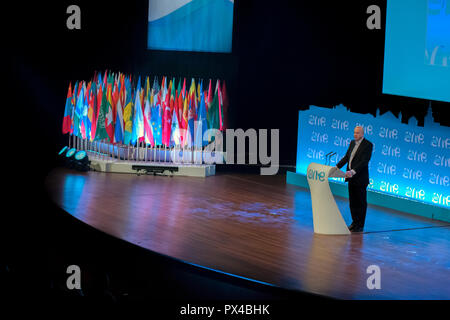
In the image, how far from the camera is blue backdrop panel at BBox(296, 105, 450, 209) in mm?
8984

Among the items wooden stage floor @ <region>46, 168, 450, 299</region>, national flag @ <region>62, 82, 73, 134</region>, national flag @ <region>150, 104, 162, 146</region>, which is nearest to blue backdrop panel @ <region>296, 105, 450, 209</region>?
wooden stage floor @ <region>46, 168, 450, 299</region>

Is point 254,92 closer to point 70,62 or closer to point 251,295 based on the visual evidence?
point 70,62

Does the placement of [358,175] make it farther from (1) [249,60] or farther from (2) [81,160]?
(1) [249,60]

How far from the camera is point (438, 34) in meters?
9.76

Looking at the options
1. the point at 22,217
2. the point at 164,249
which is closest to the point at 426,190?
the point at 164,249

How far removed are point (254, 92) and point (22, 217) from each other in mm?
4934

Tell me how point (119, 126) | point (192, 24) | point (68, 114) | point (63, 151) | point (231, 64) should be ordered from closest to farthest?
point (119, 126), point (63, 151), point (68, 114), point (192, 24), point (231, 64)

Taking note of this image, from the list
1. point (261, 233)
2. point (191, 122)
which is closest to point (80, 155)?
point (191, 122)

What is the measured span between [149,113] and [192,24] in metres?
2.27

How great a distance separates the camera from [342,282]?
20.4ft

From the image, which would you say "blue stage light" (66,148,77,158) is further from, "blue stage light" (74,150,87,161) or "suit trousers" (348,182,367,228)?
"suit trousers" (348,182,367,228)

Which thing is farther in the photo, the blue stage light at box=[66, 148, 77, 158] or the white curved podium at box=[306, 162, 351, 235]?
the blue stage light at box=[66, 148, 77, 158]

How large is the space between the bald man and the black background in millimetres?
2789

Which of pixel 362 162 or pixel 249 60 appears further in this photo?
pixel 249 60
